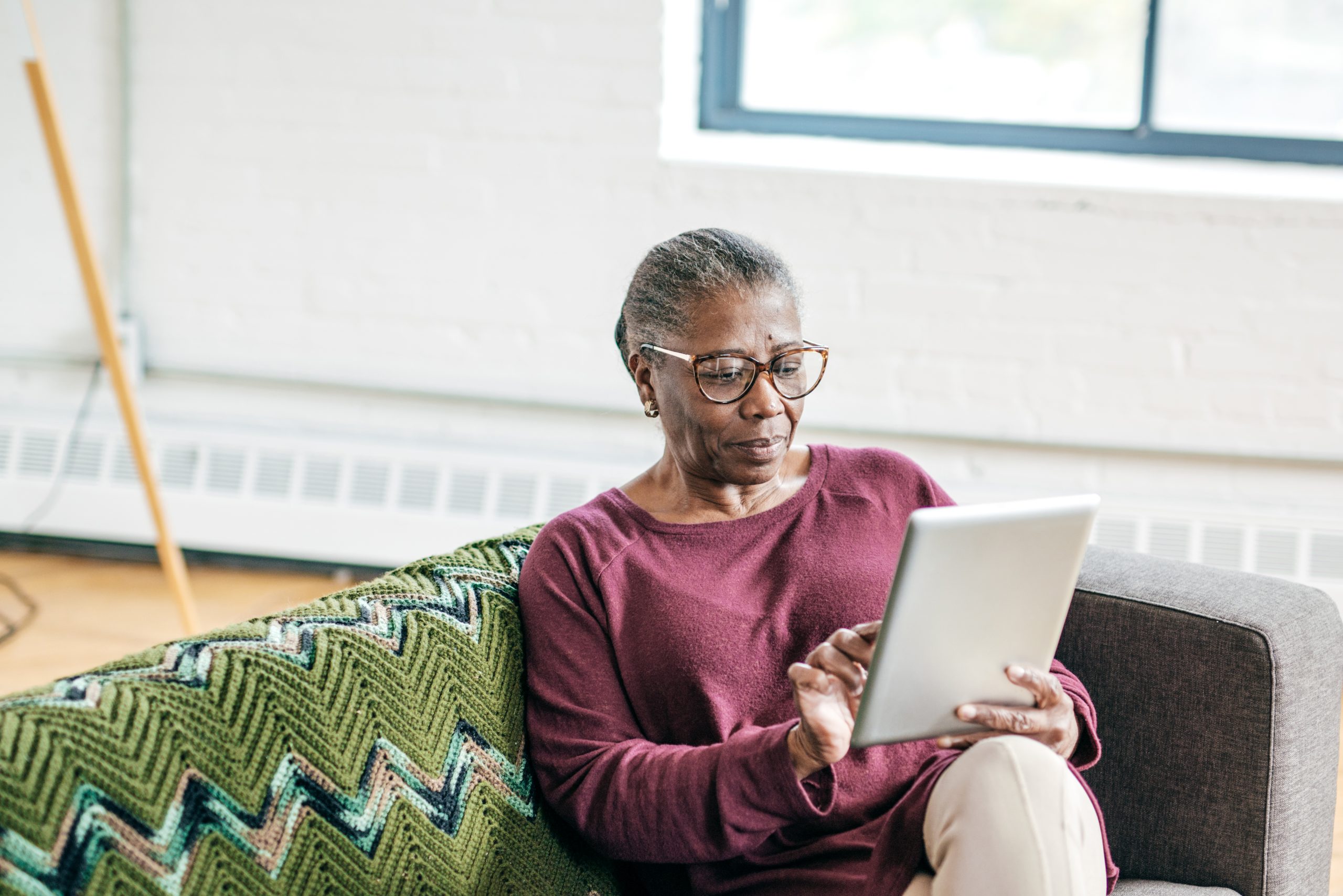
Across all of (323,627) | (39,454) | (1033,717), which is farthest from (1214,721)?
(39,454)

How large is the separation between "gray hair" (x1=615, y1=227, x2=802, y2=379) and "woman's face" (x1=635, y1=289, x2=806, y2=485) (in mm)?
12

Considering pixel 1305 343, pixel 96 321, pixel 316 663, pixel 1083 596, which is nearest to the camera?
pixel 316 663

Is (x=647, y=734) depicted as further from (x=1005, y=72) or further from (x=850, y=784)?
(x=1005, y=72)

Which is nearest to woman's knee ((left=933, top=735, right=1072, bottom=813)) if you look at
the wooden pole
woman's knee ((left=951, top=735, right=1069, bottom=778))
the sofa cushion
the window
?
woman's knee ((left=951, top=735, right=1069, bottom=778))

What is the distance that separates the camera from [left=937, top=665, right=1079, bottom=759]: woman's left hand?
106 cm

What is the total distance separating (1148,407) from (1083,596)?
155 centimetres

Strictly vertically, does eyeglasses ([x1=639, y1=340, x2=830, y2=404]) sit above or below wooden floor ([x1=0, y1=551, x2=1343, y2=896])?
above

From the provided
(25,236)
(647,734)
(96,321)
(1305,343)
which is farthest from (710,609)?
(25,236)

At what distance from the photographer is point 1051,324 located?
2807mm

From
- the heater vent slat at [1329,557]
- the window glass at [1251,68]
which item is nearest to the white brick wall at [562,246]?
the heater vent slat at [1329,557]

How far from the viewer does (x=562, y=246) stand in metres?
2.92

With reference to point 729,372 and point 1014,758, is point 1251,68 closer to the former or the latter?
point 729,372

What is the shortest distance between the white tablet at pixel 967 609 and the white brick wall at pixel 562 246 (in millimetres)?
1840

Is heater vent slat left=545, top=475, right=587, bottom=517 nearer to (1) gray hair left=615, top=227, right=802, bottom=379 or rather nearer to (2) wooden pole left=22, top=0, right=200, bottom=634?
(2) wooden pole left=22, top=0, right=200, bottom=634
